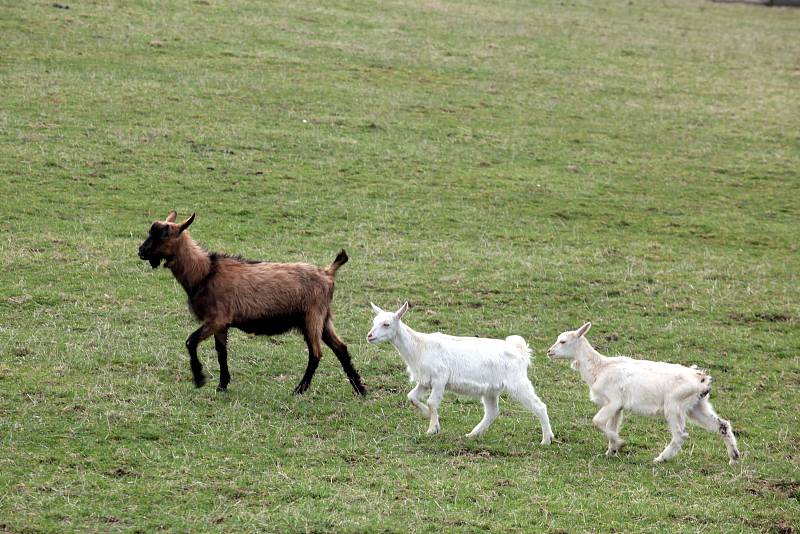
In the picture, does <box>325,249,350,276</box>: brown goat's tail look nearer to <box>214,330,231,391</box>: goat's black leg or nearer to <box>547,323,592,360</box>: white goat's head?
<box>214,330,231,391</box>: goat's black leg

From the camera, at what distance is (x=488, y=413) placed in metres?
10.9

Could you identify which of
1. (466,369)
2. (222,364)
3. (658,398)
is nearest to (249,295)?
(222,364)

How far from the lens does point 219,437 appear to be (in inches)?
400

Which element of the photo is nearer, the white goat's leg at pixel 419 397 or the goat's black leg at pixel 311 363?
the white goat's leg at pixel 419 397

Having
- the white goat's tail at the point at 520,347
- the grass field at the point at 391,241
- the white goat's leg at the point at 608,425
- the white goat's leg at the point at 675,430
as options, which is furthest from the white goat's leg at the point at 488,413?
the white goat's leg at the point at 675,430

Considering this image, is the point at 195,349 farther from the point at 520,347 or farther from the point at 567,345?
the point at 567,345

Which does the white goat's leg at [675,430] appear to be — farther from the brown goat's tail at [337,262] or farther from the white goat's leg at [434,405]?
the brown goat's tail at [337,262]

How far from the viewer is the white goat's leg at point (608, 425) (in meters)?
10.4

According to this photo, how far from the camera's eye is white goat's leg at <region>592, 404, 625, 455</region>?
1044cm

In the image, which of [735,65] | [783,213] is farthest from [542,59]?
[783,213]

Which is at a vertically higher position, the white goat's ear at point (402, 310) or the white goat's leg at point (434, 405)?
the white goat's ear at point (402, 310)

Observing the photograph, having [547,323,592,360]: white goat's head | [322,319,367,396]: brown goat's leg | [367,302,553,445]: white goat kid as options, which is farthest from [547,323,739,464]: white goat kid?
[322,319,367,396]: brown goat's leg

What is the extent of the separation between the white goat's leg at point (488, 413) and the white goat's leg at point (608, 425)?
3.48 feet

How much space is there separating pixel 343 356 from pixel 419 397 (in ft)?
4.26
